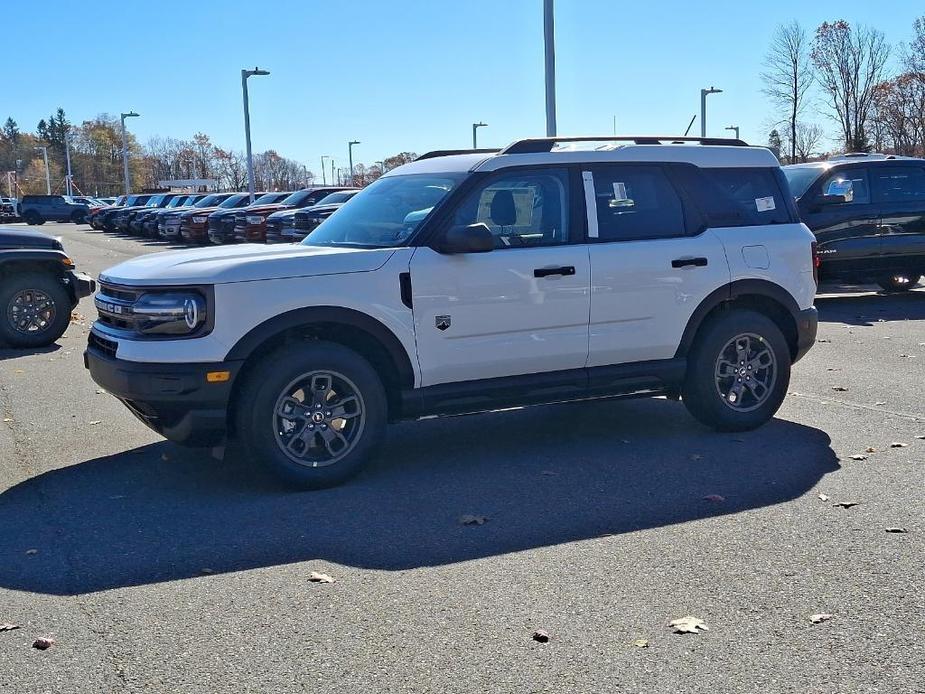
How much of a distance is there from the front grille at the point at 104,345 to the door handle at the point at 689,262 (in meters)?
3.58

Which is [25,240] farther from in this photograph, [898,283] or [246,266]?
[898,283]

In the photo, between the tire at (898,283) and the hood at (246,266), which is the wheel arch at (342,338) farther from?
the tire at (898,283)

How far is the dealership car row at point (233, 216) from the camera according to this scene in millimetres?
24831

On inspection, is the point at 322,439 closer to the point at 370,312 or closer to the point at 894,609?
the point at 370,312

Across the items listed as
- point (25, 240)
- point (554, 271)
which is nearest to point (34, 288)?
point (25, 240)

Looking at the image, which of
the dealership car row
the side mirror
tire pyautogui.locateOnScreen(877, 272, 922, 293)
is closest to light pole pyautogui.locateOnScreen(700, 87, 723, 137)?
the dealership car row

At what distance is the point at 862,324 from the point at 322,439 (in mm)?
8962

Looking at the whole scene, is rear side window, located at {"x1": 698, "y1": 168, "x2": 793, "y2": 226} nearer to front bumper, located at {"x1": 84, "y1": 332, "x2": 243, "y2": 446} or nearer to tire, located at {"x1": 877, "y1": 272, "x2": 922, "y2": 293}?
front bumper, located at {"x1": 84, "y1": 332, "x2": 243, "y2": 446}

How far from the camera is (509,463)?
6879 mm

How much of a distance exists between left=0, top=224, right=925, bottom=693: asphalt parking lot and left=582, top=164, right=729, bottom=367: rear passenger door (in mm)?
756

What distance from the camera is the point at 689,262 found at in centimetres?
721

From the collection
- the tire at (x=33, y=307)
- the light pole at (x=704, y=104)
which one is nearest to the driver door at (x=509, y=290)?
the tire at (x=33, y=307)

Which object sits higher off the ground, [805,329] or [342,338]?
[342,338]

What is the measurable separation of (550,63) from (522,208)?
556 inches
